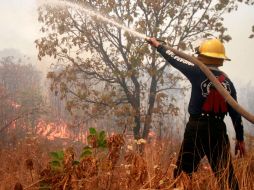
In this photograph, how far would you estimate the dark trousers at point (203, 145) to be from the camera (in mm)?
3535

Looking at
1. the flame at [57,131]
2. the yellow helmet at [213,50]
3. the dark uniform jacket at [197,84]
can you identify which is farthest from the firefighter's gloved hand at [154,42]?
the flame at [57,131]

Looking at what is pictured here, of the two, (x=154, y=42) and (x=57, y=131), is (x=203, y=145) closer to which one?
(x=154, y=42)

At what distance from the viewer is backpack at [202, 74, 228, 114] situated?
3.54m

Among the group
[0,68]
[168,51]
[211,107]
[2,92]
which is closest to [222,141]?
[211,107]

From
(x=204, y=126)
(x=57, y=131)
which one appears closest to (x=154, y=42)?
(x=204, y=126)

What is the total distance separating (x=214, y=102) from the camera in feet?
11.7

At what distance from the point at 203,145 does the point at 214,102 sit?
421 millimetres

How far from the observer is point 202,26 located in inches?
559

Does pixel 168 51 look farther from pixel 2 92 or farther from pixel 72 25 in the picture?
pixel 2 92

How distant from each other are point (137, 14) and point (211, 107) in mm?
9810

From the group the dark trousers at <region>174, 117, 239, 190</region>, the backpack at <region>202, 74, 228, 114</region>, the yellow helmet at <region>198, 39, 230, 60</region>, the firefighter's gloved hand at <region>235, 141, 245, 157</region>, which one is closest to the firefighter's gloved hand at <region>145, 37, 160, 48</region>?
the yellow helmet at <region>198, 39, 230, 60</region>

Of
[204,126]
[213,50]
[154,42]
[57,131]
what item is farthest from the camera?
[57,131]

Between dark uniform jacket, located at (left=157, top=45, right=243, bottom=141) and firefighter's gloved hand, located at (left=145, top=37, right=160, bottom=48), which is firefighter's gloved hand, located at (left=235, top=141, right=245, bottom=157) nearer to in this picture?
dark uniform jacket, located at (left=157, top=45, right=243, bottom=141)

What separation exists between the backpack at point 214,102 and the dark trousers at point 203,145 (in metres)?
0.09
